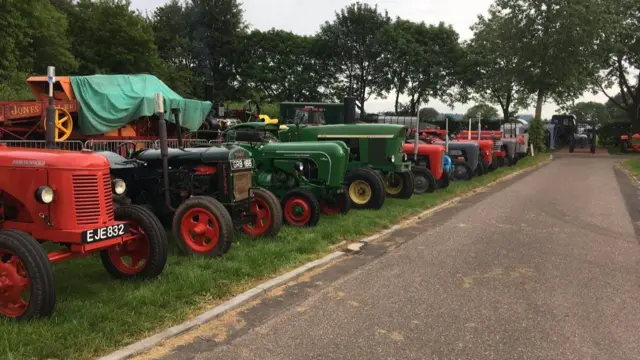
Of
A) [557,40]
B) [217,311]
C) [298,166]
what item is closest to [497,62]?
[557,40]

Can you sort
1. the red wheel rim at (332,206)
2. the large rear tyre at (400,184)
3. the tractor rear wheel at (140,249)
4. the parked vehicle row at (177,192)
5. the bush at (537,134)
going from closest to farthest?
the parked vehicle row at (177,192), the tractor rear wheel at (140,249), the red wheel rim at (332,206), the large rear tyre at (400,184), the bush at (537,134)

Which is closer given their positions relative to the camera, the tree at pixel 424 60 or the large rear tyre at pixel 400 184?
the large rear tyre at pixel 400 184

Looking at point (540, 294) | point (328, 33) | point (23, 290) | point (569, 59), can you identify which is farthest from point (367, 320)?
point (328, 33)

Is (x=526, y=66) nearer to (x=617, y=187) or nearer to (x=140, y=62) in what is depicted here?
(x=617, y=187)

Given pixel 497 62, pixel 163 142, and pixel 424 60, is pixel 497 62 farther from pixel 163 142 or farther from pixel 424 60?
pixel 163 142

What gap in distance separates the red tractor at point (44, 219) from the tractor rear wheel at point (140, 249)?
0.34 metres

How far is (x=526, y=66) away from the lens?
32.4 m

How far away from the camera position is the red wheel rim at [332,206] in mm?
9656

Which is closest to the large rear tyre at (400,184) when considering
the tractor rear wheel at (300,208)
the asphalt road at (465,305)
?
the asphalt road at (465,305)

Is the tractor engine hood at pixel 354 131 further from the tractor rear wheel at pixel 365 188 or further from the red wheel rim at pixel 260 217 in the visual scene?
the red wheel rim at pixel 260 217

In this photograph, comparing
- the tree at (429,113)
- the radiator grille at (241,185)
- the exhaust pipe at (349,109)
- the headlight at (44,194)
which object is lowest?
the radiator grille at (241,185)

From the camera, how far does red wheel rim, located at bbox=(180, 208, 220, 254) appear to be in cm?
618

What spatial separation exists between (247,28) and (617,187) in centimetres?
3401

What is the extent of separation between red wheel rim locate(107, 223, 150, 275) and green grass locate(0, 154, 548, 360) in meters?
0.17
